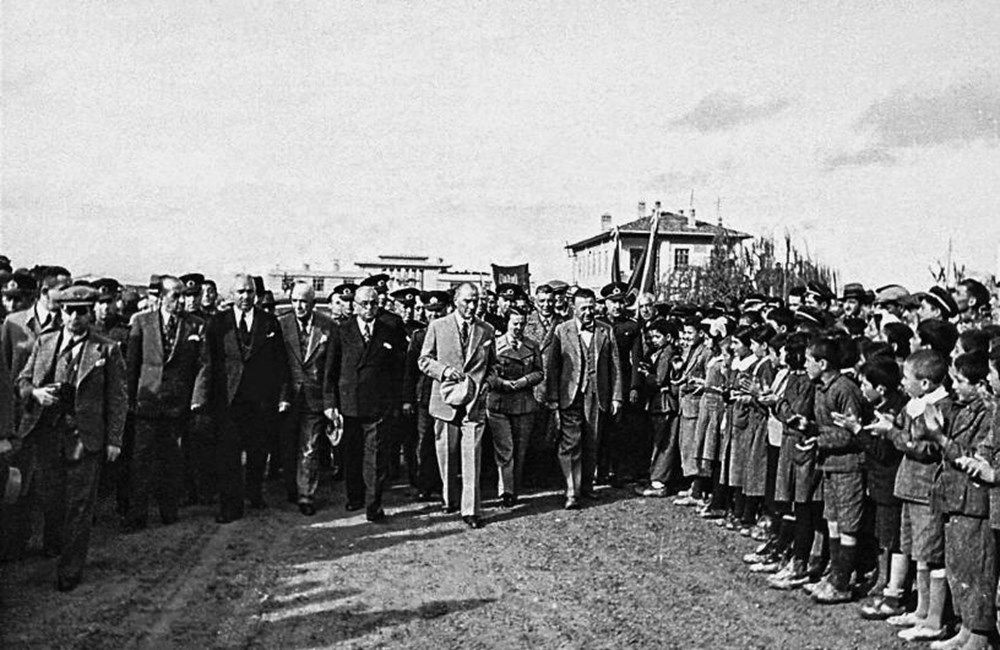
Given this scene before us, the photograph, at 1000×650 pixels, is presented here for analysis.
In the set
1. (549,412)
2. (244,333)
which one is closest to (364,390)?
(244,333)

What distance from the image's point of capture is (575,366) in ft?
36.5

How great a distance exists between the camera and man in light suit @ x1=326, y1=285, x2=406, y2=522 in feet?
32.4

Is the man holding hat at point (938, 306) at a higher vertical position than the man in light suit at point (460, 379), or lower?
higher

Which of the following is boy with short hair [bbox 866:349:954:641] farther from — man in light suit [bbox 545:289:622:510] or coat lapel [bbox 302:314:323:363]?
coat lapel [bbox 302:314:323:363]

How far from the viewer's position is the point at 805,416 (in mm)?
7496

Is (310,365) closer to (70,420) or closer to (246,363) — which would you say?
(246,363)

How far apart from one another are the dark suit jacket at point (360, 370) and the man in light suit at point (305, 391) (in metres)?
0.14

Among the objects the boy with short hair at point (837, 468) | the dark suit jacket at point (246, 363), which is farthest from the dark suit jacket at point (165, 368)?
the boy with short hair at point (837, 468)

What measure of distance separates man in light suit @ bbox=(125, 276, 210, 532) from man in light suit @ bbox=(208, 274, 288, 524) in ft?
0.68

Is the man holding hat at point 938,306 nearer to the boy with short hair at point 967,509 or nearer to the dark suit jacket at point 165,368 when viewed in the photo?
the boy with short hair at point 967,509

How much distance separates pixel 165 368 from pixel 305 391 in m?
1.47

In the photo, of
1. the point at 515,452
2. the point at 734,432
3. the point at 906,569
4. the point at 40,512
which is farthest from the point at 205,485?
the point at 906,569

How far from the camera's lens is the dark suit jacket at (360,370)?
10016 mm

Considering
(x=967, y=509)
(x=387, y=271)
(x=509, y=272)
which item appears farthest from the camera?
(x=387, y=271)
